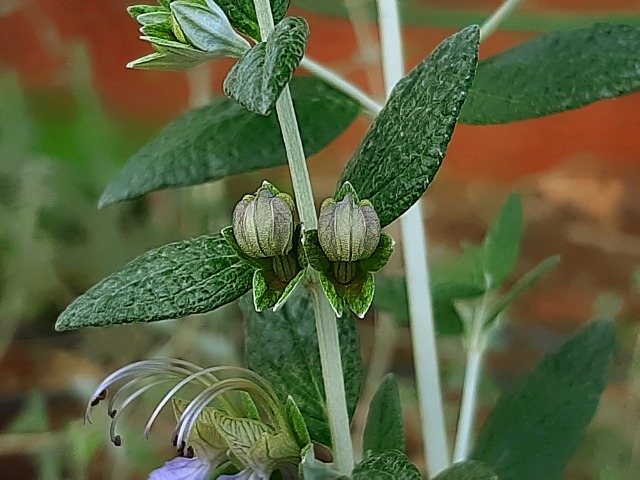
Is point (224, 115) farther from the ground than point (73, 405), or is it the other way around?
point (224, 115)

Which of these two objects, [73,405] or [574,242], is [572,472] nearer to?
[574,242]

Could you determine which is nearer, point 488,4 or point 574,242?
point 574,242

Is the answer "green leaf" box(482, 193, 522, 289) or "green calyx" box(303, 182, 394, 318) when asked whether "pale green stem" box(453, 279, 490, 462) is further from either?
"green calyx" box(303, 182, 394, 318)

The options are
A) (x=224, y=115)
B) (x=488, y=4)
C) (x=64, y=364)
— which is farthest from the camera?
(x=488, y=4)

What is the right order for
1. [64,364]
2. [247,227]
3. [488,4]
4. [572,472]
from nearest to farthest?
[247,227] < [572,472] < [64,364] < [488,4]

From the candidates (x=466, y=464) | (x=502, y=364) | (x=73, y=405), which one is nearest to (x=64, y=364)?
(x=73, y=405)

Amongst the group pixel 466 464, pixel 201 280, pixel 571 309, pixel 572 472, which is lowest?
pixel 572 472

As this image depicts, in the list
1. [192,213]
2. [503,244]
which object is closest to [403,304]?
[503,244]
